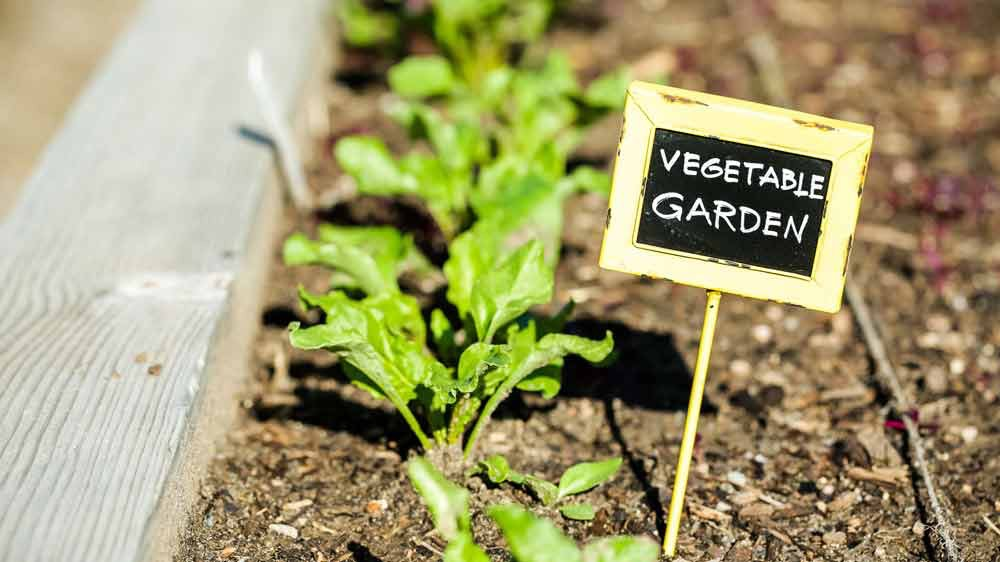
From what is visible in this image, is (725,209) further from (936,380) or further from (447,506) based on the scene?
(936,380)

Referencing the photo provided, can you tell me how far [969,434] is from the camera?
2.35m

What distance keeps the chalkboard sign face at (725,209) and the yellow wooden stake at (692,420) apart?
107mm

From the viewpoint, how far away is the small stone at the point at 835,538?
2.05 meters

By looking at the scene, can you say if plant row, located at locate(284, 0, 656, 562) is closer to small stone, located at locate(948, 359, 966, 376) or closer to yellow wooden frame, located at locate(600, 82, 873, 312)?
yellow wooden frame, located at locate(600, 82, 873, 312)

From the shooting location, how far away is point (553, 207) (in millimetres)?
2588

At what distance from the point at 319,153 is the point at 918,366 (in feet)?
6.56

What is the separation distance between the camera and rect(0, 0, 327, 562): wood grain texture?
1779 millimetres

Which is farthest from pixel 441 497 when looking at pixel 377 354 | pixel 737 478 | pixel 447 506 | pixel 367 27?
pixel 367 27

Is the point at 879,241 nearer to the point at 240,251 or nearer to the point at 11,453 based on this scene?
the point at 240,251

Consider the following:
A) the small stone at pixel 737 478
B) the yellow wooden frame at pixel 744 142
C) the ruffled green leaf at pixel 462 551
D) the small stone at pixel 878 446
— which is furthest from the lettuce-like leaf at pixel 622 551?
the small stone at pixel 878 446

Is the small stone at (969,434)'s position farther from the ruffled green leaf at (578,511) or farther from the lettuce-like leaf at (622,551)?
the lettuce-like leaf at (622,551)

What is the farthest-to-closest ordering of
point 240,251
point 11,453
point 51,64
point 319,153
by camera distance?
point 51,64
point 319,153
point 240,251
point 11,453

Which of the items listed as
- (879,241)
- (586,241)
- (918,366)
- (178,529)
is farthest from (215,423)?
(879,241)

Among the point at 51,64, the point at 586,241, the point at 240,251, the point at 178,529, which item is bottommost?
the point at 178,529
